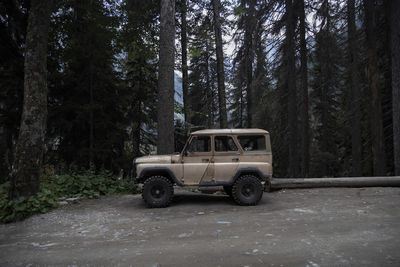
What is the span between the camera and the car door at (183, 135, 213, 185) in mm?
6434

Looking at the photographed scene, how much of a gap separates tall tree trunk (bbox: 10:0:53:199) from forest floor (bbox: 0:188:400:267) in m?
1.02

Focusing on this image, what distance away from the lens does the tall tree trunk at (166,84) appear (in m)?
8.90

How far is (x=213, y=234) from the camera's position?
4316 mm

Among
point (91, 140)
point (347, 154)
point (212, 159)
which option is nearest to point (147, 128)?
point (91, 140)

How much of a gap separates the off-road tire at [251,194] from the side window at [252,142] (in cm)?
79

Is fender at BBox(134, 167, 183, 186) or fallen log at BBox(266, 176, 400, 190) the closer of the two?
fender at BBox(134, 167, 183, 186)

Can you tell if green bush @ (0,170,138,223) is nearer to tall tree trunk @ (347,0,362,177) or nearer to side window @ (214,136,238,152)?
side window @ (214,136,238,152)

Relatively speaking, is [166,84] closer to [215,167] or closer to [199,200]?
[215,167]

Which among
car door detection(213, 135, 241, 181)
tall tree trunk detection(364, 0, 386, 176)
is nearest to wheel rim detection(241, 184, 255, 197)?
car door detection(213, 135, 241, 181)

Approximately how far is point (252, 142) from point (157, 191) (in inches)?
112

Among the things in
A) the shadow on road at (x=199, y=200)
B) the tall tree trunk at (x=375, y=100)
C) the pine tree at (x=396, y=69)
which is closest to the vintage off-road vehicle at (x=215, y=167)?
the shadow on road at (x=199, y=200)

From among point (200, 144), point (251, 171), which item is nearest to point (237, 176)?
point (251, 171)

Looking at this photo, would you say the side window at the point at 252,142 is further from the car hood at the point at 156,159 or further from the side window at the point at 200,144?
the car hood at the point at 156,159

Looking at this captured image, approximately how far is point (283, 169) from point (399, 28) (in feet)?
33.7
